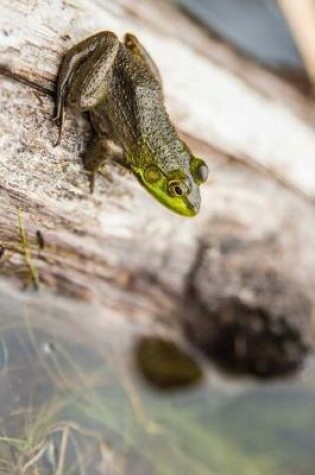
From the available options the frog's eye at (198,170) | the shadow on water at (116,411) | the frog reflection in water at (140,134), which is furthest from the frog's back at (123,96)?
Answer: the shadow on water at (116,411)

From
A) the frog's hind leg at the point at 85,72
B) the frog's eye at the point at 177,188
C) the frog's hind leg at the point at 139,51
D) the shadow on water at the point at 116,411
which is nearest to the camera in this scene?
the frog's hind leg at the point at 85,72

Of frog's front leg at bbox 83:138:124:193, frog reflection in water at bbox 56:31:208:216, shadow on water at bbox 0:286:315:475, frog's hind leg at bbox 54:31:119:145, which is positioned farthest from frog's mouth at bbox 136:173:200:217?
shadow on water at bbox 0:286:315:475

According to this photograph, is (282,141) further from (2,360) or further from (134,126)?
(2,360)

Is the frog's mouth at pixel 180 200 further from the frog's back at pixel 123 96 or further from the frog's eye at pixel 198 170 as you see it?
the frog's back at pixel 123 96

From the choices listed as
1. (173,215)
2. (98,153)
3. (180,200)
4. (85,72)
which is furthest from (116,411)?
(85,72)

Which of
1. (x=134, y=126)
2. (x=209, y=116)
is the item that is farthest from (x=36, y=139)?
(x=209, y=116)

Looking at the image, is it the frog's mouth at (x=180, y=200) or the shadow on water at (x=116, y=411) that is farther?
the shadow on water at (x=116, y=411)
